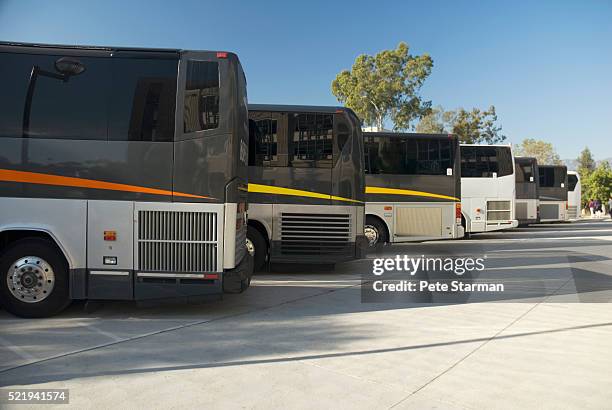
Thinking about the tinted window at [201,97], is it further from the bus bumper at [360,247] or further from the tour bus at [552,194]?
the tour bus at [552,194]

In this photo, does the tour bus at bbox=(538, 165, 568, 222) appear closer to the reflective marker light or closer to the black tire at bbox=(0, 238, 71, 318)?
the reflective marker light

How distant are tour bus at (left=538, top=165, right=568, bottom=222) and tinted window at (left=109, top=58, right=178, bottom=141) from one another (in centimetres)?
2328

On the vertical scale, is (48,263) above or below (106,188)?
below

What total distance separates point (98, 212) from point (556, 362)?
211 inches

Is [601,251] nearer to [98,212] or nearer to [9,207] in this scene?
[98,212]

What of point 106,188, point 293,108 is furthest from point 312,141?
point 106,188

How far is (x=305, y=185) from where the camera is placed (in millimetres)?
9352

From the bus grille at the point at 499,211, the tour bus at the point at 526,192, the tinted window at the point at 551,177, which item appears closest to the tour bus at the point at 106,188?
the bus grille at the point at 499,211

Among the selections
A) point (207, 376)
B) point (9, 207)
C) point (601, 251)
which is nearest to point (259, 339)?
point (207, 376)

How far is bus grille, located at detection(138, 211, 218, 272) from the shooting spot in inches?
232

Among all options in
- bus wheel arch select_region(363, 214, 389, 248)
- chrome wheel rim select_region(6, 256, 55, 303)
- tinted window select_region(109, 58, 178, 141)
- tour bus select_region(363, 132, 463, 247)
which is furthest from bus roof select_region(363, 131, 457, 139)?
chrome wheel rim select_region(6, 256, 55, 303)

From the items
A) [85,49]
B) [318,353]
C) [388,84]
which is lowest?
[318,353]

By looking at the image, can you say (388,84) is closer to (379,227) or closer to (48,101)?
(379,227)

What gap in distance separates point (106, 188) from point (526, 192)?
64.4 ft
